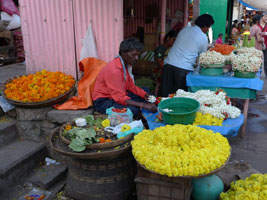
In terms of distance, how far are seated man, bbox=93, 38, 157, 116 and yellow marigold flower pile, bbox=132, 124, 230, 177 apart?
995 mm

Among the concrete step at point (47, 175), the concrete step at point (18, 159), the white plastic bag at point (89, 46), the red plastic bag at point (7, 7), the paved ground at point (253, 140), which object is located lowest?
the concrete step at point (47, 175)

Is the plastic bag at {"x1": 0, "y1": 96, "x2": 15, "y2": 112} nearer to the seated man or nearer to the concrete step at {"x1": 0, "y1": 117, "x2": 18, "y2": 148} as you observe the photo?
the concrete step at {"x1": 0, "y1": 117, "x2": 18, "y2": 148}

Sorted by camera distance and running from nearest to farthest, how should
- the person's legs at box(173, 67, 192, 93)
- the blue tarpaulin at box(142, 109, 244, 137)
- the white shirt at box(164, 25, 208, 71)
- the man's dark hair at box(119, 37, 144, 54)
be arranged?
1. the blue tarpaulin at box(142, 109, 244, 137)
2. the man's dark hair at box(119, 37, 144, 54)
3. the white shirt at box(164, 25, 208, 71)
4. the person's legs at box(173, 67, 192, 93)

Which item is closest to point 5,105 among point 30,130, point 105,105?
point 30,130

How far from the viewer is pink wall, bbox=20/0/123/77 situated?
4.30m

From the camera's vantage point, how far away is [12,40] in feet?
26.0

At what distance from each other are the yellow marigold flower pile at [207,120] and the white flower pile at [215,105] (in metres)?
0.06

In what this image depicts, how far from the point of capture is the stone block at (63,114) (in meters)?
3.85

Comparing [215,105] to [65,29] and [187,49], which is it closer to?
[187,49]

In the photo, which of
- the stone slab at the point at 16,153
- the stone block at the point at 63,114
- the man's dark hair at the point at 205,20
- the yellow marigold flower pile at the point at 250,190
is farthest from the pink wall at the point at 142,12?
the yellow marigold flower pile at the point at 250,190

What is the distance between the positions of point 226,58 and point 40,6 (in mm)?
3526

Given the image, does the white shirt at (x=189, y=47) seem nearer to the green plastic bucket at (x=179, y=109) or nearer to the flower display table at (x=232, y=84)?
the flower display table at (x=232, y=84)

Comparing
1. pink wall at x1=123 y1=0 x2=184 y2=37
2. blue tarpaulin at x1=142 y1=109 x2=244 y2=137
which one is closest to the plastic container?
blue tarpaulin at x1=142 y1=109 x2=244 y2=137

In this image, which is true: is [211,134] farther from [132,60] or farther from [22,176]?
[22,176]
